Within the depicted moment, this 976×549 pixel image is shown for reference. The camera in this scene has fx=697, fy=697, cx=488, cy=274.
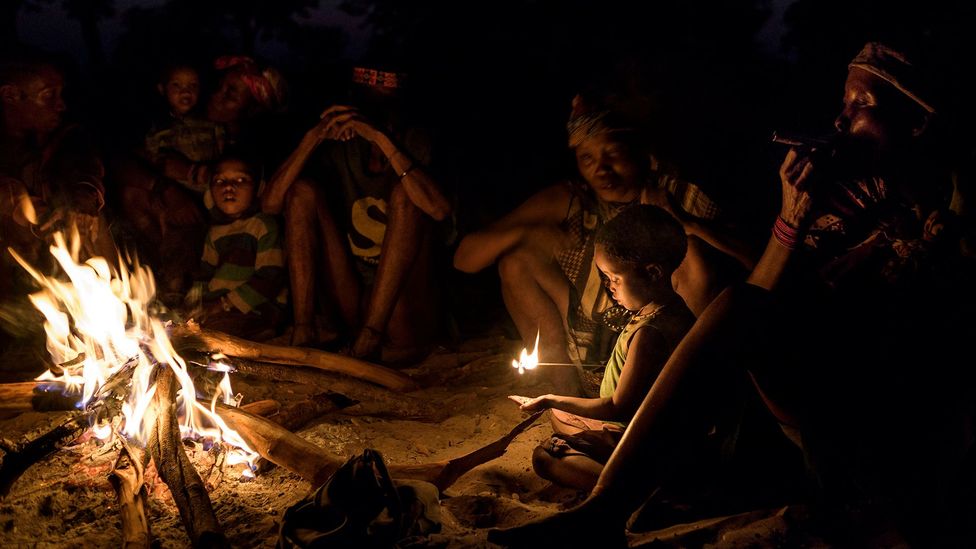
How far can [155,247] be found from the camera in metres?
5.41

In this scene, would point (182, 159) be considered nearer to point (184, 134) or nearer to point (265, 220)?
point (184, 134)

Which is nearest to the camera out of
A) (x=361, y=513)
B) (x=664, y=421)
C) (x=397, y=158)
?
(x=361, y=513)

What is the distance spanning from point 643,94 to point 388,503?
401cm

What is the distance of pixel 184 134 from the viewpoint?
5.38m

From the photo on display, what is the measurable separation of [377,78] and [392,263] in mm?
1320

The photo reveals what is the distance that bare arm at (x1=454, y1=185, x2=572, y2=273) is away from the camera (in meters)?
4.45

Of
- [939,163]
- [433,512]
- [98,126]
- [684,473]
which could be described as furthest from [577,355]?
[98,126]

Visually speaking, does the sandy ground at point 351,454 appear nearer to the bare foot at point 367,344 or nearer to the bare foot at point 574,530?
the bare foot at point 574,530

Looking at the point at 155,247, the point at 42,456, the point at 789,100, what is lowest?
the point at 42,456

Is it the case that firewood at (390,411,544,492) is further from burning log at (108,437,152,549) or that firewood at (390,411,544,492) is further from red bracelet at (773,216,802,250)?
red bracelet at (773,216,802,250)

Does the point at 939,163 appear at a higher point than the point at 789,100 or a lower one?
lower

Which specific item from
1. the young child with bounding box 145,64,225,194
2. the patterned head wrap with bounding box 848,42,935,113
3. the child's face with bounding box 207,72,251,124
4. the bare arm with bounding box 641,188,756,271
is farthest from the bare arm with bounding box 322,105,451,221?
the patterned head wrap with bounding box 848,42,935,113

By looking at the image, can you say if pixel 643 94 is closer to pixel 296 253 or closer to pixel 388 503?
pixel 296 253

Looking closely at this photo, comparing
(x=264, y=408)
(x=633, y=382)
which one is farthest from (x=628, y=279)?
(x=264, y=408)
